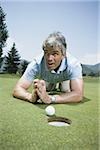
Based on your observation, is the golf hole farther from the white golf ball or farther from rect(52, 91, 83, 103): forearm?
rect(52, 91, 83, 103): forearm

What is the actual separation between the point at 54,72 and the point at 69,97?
0.78 ft

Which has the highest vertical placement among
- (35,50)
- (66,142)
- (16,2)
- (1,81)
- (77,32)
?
(16,2)

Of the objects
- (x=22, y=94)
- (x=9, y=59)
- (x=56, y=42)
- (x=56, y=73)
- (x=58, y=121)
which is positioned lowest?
(x=58, y=121)

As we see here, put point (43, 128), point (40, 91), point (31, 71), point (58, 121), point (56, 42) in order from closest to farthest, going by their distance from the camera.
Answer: point (43, 128), point (58, 121), point (40, 91), point (56, 42), point (31, 71)

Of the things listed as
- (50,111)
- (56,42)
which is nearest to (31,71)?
(56,42)

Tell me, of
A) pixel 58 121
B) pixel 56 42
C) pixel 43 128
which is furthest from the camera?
pixel 56 42

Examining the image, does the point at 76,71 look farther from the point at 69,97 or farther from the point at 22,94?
the point at 22,94

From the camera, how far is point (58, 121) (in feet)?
4.96

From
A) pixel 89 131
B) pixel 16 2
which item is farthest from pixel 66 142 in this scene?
pixel 16 2

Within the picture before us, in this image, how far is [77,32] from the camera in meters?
2.03

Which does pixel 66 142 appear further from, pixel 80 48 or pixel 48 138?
pixel 80 48

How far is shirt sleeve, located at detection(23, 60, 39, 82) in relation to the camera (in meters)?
1.95

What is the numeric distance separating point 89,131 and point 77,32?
93 cm

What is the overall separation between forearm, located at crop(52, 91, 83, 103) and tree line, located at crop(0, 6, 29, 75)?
14.8 inches
